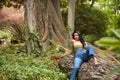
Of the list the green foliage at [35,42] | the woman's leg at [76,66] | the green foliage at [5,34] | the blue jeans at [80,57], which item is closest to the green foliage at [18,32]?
the green foliage at [5,34]

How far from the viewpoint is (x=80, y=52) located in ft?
29.9

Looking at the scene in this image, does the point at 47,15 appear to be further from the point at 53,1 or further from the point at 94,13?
the point at 94,13

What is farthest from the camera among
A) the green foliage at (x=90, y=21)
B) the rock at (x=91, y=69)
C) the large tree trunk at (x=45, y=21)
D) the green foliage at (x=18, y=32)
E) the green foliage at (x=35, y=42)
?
the green foliage at (x=90, y=21)

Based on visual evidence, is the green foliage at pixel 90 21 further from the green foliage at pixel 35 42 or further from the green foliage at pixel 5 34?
the green foliage at pixel 35 42

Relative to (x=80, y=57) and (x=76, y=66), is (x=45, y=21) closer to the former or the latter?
(x=80, y=57)

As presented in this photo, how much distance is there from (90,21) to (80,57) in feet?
37.9

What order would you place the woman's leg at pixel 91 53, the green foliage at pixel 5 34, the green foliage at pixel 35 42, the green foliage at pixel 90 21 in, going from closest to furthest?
the woman's leg at pixel 91 53, the green foliage at pixel 35 42, the green foliage at pixel 5 34, the green foliage at pixel 90 21

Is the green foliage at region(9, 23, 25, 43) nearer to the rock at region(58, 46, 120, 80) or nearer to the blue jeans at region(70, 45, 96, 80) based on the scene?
the rock at region(58, 46, 120, 80)

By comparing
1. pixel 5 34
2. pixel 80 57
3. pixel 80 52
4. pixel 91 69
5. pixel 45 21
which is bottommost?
pixel 5 34

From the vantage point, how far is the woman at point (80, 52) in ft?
29.3

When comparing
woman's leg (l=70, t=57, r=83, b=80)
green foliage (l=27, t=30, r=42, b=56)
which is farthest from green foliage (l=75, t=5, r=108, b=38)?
woman's leg (l=70, t=57, r=83, b=80)

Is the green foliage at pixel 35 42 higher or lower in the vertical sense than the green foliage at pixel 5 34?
higher

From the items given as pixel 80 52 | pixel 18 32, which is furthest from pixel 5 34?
pixel 80 52

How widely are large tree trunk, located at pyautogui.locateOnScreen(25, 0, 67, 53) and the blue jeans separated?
12.6 ft
